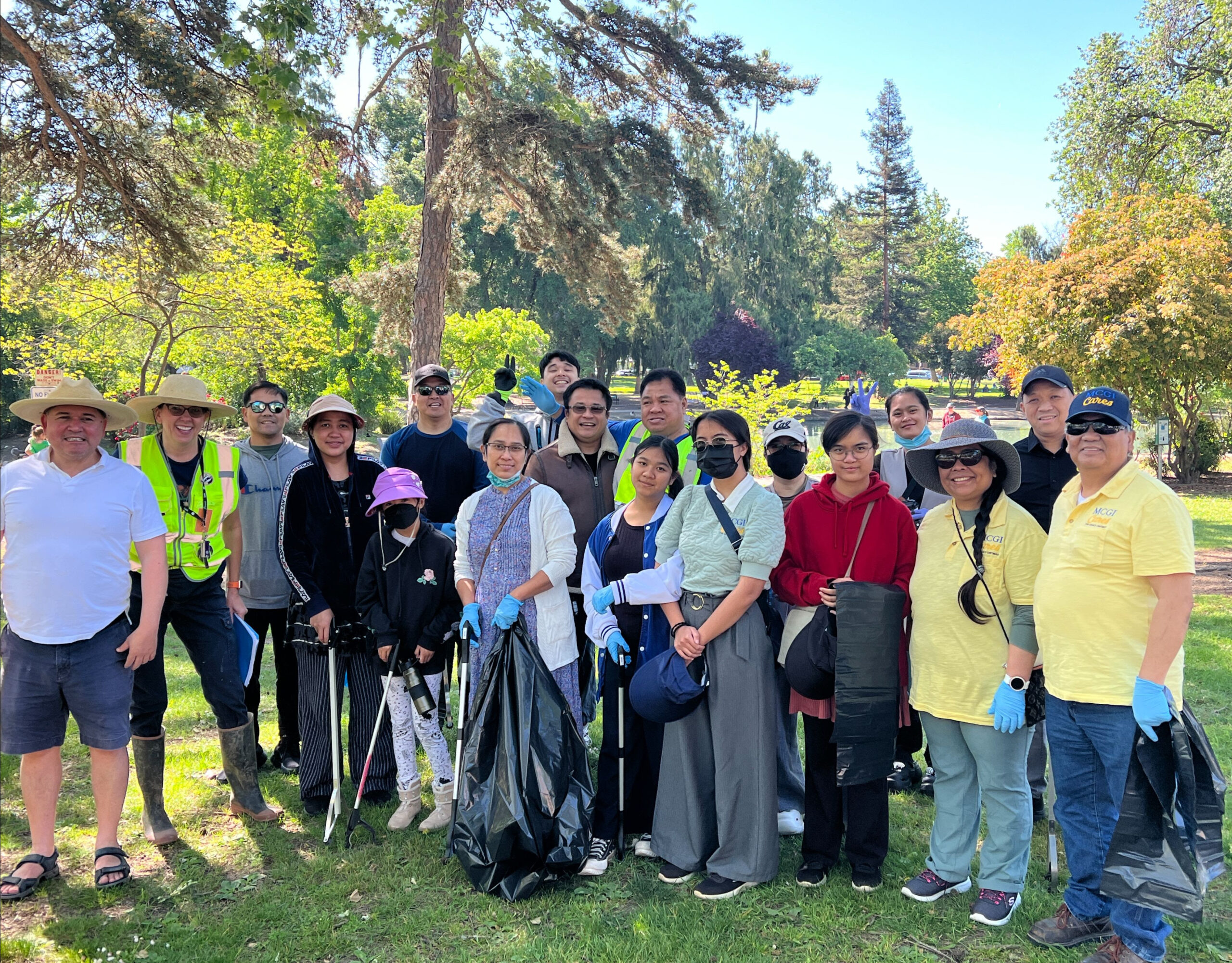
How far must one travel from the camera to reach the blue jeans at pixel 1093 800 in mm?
3016

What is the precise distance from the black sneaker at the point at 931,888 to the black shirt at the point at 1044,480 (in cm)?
172

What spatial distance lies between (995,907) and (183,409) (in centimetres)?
435

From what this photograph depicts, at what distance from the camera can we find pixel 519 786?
3.61m

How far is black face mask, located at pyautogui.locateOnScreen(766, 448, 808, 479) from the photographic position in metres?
4.04

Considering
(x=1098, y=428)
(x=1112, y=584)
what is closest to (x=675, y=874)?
(x=1112, y=584)

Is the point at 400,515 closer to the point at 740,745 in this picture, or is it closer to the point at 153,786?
the point at 153,786

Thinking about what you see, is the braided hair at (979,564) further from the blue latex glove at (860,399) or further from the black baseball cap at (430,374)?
the black baseball cap at (430,374)

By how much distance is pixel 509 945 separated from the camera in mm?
3340

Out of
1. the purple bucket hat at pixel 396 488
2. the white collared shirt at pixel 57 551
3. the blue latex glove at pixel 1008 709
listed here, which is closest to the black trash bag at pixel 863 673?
the blue latex glove at pixel 1008 709

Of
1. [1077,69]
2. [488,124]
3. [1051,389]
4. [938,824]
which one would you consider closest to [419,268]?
[488,124]

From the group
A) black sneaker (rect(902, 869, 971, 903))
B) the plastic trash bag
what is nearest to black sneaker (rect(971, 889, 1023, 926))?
black sneaker (rect(902, 869, 971, 903))

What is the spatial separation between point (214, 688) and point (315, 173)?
1045cm

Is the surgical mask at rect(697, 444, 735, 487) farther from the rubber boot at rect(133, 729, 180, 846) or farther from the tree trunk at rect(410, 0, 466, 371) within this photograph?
the tree trunk at rect(410, 0, 466, 371)

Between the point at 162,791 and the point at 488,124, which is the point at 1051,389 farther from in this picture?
the point at 488,124
